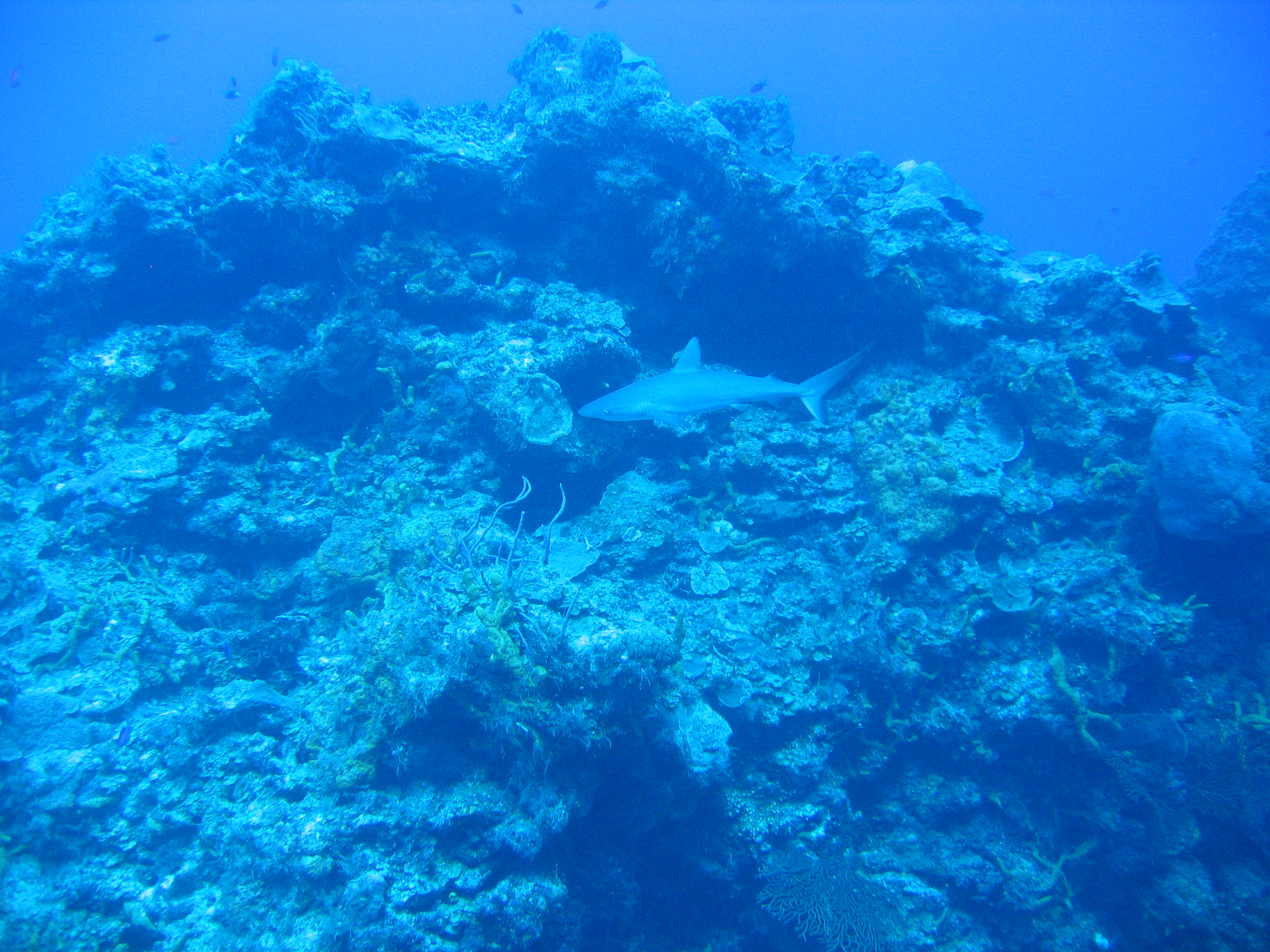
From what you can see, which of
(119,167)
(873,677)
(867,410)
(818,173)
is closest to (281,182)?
(119,167)

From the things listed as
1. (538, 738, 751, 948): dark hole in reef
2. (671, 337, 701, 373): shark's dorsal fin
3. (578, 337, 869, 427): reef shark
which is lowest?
(538, 738, 751, 948): dark hole in reef

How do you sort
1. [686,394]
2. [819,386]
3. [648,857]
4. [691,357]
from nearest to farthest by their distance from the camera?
[648,857] → [686,394] → [691,357] → [819,386]

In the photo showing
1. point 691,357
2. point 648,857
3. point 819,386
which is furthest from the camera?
point 819,386

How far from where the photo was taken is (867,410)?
7.34 m

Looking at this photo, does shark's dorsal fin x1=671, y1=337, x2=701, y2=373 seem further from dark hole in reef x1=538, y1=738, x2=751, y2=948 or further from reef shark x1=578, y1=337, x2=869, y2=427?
dark hole in reef x1=538, y1=738, x2=751, y2=948

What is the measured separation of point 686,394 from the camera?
17.1 ft

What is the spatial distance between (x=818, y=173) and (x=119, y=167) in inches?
421

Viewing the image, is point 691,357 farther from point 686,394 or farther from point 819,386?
point 819,386

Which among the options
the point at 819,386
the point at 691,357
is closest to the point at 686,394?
the point at 691,357

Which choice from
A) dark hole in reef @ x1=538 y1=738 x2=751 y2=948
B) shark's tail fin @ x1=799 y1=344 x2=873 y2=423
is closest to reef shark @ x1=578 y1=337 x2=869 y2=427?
shark's tail fin @ x1=799 y1=344 x2=873 y2=423

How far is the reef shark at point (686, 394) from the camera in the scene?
5.22 m

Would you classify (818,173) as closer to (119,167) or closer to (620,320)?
(620,320)

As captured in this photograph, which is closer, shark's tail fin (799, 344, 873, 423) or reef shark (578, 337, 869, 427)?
reef shark (578, 337, 869, 427)

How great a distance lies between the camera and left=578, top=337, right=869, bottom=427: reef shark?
5.22m
